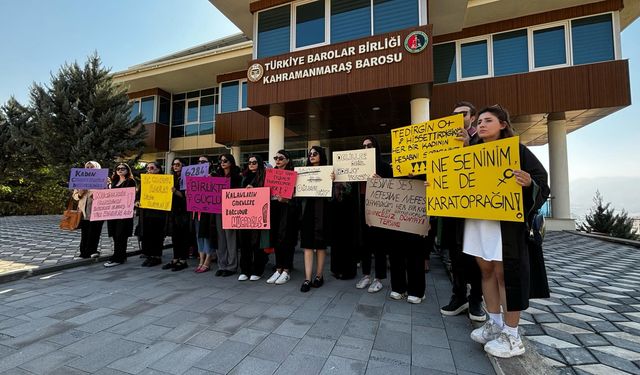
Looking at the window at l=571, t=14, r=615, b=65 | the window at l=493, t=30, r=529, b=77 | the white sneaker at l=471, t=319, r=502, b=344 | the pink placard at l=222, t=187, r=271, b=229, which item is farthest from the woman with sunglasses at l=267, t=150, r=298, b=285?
the window at l=571, t=14, r=615, b=65

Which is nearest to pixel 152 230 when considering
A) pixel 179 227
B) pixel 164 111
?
pixel 179 227

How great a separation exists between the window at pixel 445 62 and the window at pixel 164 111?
1571cm

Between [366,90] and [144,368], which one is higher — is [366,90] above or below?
above

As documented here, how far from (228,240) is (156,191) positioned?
1787mm

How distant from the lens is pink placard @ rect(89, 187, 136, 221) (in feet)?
18.6

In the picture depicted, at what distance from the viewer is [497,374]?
2.16 meters

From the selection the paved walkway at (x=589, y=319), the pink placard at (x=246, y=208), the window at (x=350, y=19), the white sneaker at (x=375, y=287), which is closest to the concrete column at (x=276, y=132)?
the window at (x=350, y=19)

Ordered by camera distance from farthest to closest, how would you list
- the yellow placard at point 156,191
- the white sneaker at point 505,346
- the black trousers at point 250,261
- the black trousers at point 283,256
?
the yellow placard at point 156,191
the black trousers at point 250,261
the black trousers at point 283,256
the white sneaker at point 505,346

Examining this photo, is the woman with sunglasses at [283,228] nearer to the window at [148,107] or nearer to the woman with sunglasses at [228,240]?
the woman with sunglasses at [228,240]

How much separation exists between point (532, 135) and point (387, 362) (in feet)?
48.4

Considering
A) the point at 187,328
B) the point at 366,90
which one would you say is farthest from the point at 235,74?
the point at 187,328

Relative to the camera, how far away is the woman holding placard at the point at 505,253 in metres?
2.22

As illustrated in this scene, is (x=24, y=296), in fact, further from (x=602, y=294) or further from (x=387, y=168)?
(x=602, y=294)

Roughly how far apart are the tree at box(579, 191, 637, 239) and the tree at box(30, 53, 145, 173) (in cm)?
2163
